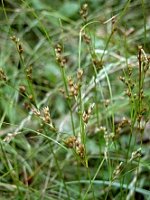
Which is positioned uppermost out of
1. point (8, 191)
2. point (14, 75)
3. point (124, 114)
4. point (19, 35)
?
point (19, 35)

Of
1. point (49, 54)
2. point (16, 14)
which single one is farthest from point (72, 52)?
point (16, 14)

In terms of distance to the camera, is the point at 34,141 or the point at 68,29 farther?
the point at 68,29

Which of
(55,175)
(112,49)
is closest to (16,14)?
(112,49)

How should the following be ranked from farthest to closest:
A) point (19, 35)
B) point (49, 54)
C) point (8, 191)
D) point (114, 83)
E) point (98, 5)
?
point (98, 5), point (19, 35), point (49, 54), point (114, 83), point (8, 191)

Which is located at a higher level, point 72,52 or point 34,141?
point 72,52

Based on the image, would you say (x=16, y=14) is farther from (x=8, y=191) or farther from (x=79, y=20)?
(x=8, y=191)

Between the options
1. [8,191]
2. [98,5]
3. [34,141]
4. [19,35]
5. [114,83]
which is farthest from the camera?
[98,5]

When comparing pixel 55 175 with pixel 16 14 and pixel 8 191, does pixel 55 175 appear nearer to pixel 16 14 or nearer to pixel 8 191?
pixel 8 191
